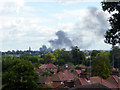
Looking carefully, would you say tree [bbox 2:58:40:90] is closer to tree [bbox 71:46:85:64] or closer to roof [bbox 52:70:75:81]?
roof [bbox 52:70:75:81]

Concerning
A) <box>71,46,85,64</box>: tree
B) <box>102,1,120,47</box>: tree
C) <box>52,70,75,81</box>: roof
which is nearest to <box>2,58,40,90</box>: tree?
<box>102,1,120,47</box>: tree

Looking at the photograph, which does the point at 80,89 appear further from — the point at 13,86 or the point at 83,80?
the point at 83,80

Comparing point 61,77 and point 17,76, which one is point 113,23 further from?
point 61,77

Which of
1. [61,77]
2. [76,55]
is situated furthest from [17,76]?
[76,55]

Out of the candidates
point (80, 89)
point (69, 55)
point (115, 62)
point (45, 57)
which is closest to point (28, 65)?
point (80, 89)

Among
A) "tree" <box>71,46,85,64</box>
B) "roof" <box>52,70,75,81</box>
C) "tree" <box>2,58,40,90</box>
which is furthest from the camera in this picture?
"tree" <box>71,46,85,64</box>

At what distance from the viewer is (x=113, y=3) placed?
781cm

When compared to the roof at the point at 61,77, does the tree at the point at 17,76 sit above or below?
above

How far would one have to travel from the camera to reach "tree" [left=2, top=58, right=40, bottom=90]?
16000mm

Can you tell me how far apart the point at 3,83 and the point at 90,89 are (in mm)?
6283

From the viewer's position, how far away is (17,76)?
652 inches

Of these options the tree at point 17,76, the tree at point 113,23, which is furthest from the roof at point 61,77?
the tree at point 113,23

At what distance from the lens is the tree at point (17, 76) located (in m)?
16.0

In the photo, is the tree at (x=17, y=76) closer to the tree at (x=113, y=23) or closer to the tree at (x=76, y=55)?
the tree at (x=113, y=23)
